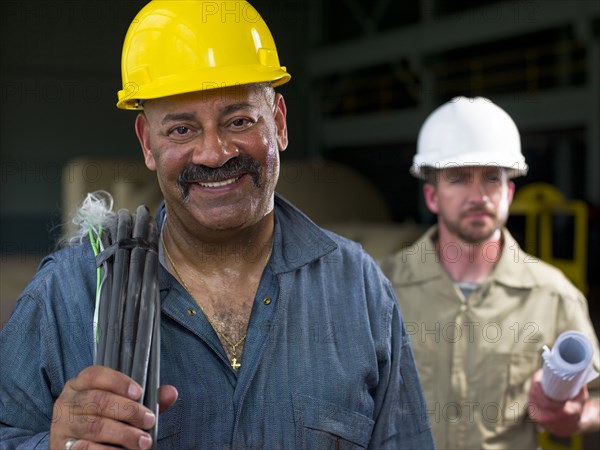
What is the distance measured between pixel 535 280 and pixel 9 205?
15161 mm

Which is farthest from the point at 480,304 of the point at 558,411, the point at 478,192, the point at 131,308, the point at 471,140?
the point at 131,308

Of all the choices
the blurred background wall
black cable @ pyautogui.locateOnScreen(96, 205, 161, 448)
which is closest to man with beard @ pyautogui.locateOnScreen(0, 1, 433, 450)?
black cable @ pyautogui.locateOnScreen(96, 205, 161, 448)

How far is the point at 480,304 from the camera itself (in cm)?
333

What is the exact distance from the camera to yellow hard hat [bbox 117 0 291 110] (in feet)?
6.59

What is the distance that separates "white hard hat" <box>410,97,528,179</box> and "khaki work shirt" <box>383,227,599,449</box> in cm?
34

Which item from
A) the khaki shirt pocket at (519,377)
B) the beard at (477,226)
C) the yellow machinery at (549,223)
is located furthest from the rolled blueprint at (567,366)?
the yellow machinery at (549,223)

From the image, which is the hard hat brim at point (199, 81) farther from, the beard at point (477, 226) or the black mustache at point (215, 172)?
the beard at point (477, 226)

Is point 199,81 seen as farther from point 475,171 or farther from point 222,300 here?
point 475,171

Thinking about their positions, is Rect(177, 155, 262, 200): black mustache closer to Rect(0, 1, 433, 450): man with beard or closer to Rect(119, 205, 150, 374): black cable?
Rect(0, 1, 433, 450): man with beard

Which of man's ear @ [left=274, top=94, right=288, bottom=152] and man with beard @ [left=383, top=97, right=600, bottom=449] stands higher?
man's ear @ [left=274, top=94, right=288, bottom=152]

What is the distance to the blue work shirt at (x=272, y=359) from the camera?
190cm

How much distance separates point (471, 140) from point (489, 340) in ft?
2.76

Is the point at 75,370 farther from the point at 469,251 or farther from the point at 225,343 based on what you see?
the point at 469,251

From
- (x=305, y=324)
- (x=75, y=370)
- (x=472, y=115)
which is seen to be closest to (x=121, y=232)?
(x=75, y=370)
